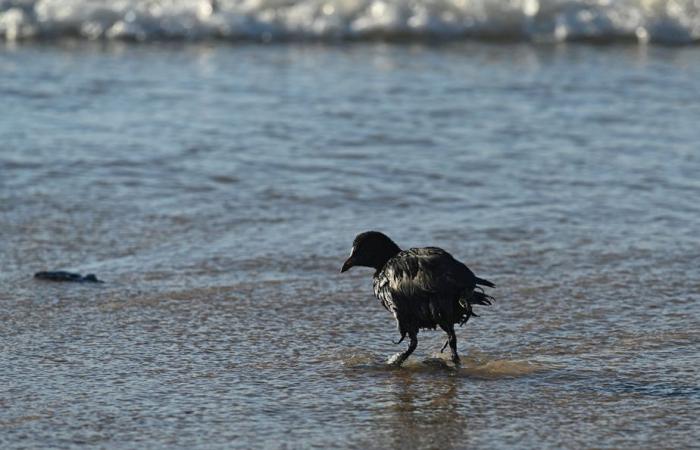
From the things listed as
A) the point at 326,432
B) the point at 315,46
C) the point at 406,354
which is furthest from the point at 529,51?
the point at 326,432

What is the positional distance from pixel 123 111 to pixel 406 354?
6308mm

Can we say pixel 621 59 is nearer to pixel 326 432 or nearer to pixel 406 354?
pixel 406 354

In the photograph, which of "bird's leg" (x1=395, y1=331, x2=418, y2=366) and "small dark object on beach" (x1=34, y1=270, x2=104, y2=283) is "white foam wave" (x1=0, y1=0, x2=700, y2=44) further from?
"bird's leg" (x1=395, y1=331, x2=418, y2=366)

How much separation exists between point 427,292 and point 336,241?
2.32 meters

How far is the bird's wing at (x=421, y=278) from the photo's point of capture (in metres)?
5.96

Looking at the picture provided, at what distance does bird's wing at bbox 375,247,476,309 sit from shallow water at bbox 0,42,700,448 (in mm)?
344

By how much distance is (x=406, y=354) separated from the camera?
608 centimetres

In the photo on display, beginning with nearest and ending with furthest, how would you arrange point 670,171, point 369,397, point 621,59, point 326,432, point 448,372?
1. point 326,432
2. point 369,397
3. point 448,372
4. point 670,171
5. point 621,59

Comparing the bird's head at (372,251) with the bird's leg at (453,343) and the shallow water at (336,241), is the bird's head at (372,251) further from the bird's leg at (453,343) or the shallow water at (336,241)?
the bird's leg at (453,343)

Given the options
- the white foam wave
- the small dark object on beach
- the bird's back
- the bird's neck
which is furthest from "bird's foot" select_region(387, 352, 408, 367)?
the white foam wave

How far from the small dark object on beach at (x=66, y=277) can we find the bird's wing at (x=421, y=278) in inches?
75.1

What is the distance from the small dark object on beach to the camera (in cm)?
739

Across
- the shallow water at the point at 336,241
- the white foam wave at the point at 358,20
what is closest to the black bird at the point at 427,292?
the shallow water at the point at 336,241

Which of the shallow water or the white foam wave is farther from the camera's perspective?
the white foam wave
